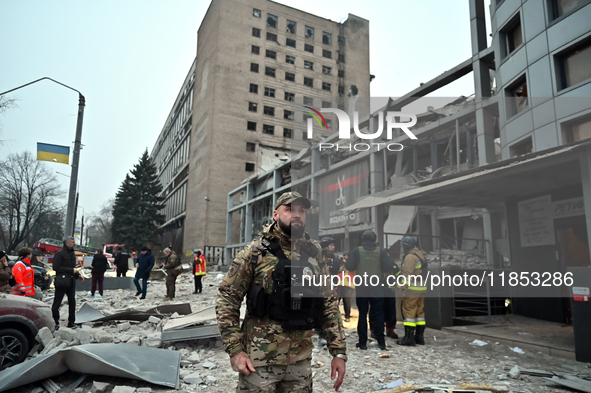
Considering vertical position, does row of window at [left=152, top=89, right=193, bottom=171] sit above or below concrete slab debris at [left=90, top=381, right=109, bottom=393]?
above

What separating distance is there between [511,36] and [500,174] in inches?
542

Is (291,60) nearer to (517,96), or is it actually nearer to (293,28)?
(293,28)

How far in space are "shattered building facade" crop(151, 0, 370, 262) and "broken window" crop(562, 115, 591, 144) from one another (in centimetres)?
3200

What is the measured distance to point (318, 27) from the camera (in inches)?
2269

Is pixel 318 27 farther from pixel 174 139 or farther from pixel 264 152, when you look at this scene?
pixel 174 139

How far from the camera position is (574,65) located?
14.7 m

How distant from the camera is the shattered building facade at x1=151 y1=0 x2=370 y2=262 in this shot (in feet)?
160

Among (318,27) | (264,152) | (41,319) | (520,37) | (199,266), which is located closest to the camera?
(41,319)

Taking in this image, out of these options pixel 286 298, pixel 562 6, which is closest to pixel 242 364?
pixel 286 298

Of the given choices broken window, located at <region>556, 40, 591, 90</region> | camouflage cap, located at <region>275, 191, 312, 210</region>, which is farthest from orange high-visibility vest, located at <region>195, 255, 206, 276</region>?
broken window, located at <region>556, 40, 591, 90</region>

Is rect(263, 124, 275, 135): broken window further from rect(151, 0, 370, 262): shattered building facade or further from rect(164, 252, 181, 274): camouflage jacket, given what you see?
rect(164, 252, 181, 274): camouflage jacket

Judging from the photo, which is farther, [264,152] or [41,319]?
[264,152]

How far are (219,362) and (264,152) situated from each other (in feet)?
151

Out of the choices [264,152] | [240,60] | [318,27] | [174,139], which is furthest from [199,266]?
[174,139]
